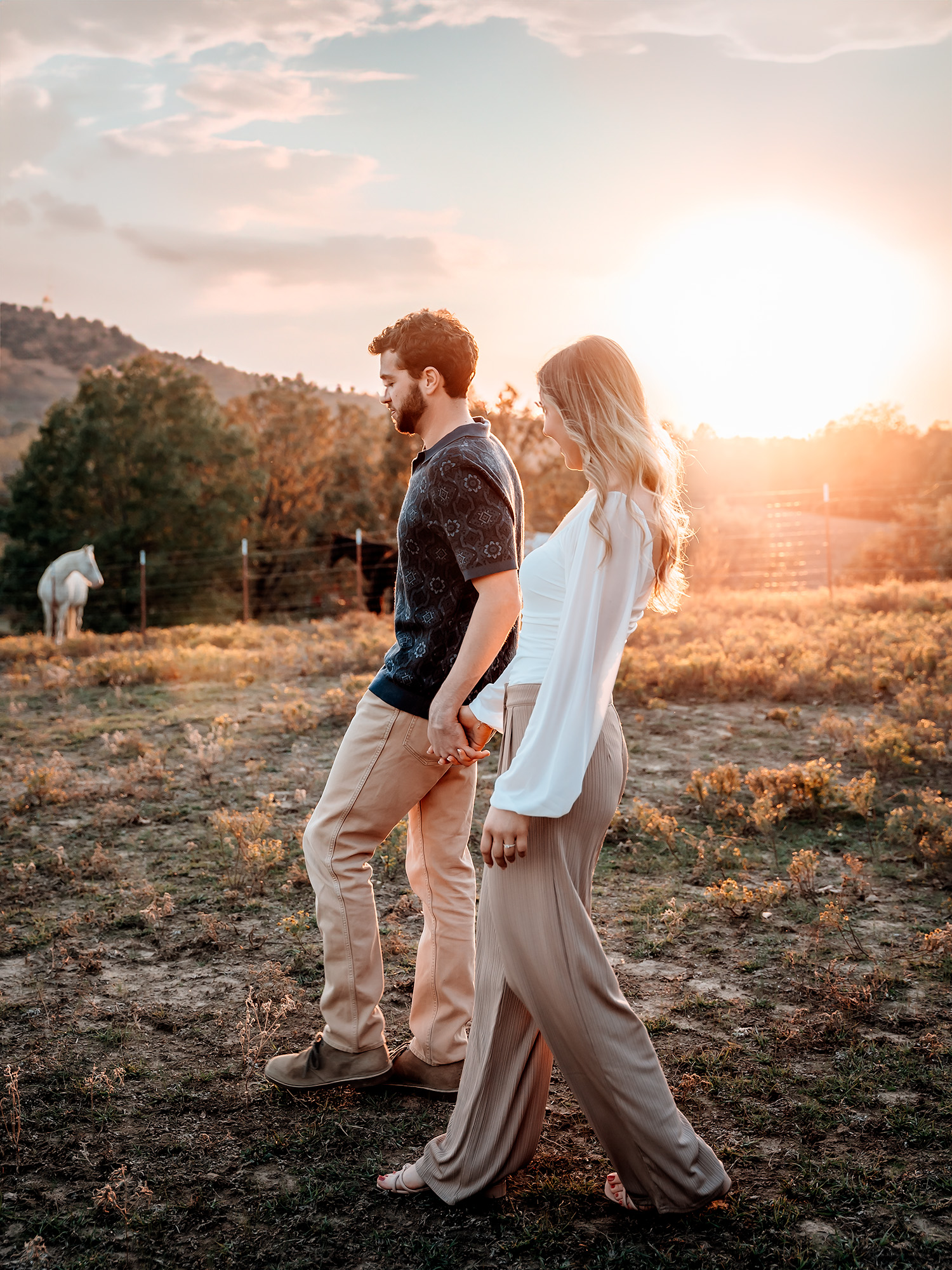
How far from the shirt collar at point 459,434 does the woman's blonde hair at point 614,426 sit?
51 cm

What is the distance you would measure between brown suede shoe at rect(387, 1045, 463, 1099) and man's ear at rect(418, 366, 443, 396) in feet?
6.08

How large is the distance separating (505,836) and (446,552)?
83 centimetres

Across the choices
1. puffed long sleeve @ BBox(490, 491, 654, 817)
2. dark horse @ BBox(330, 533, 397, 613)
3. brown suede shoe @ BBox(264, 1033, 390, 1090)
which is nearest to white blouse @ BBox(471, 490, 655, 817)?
puffed long sleeve @ BBox(490, 491, 654, 817)

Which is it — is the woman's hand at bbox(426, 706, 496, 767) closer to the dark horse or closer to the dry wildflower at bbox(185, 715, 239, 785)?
the dry wildflower at bbox(185, 715, 239, 785)

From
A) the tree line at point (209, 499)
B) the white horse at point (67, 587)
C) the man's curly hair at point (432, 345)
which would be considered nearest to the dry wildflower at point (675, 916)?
the man's curly hair at point (432, 345)

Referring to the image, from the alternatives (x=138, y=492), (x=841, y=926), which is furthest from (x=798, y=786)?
(x=138, y=492)

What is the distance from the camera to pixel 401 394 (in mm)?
2559

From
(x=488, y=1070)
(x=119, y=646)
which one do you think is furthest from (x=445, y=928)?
(x=119, y=646)

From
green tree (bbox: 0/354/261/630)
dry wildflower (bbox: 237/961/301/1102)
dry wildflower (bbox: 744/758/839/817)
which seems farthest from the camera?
green tree (bbox: 0/354/261/630)

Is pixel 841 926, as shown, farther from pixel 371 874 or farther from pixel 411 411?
pixel 411 411

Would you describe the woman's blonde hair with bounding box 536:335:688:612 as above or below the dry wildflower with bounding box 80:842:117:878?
above

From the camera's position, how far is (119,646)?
1509cm

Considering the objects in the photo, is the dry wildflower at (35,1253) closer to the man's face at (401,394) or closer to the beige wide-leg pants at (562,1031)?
the beige wide-leg pants at (562,1031)

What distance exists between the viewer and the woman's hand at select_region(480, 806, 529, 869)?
A: 76.8 inches
